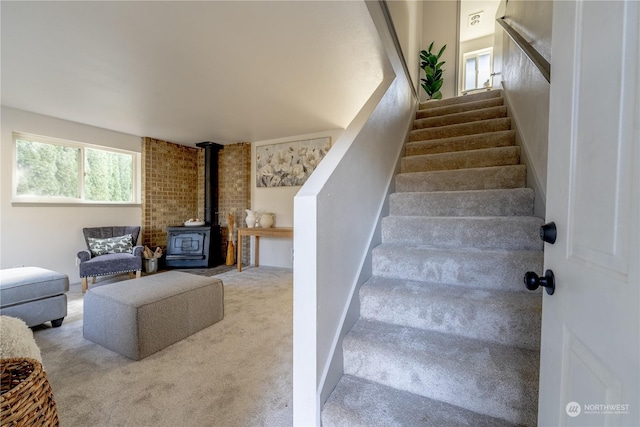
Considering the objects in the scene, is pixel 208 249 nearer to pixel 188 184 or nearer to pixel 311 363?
pixel 188 184

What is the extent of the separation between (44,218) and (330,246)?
4.27 m

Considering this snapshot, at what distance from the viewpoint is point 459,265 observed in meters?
1.35

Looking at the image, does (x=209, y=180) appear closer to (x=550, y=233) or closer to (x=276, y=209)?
(x=276, y=209)

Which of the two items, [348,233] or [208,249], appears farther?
[208,249]

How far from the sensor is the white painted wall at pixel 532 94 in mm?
1389

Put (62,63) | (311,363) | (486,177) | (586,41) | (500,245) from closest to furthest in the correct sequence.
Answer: (586,41) < (311,363) < (500,245) < (486,177) < (62,63)

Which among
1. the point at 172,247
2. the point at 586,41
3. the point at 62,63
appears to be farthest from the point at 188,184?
the point at 586,41

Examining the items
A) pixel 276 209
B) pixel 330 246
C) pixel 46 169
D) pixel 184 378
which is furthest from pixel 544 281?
pixel 46 169

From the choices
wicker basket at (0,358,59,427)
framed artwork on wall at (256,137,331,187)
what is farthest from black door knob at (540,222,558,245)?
framed artwork on wall at (256,137,331,187)

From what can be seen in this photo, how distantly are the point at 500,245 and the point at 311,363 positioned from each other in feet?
4.05

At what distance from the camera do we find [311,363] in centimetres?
92

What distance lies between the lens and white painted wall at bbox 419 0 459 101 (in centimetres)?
438

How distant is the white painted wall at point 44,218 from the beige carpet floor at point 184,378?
158 centimetres

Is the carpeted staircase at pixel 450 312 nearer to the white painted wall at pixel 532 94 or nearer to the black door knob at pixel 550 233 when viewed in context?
the white painted wall at pixel 532 94
